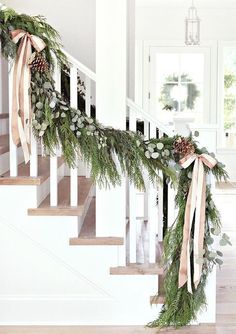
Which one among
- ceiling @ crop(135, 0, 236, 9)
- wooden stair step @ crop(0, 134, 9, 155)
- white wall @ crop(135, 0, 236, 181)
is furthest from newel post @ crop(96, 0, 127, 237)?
white wall @ crop(135, 0, 236, 181)

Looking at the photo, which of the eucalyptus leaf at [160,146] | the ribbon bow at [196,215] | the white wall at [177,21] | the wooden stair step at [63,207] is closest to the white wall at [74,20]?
the wooden stair step at [63,207]

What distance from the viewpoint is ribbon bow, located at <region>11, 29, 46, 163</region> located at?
10.5ft

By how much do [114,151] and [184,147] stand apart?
399 mm

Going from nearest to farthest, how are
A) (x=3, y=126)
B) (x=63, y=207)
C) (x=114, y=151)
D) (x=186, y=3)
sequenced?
(x=114, y=151)
(x=63, y=207)
(x=3, y=126)
(x=186, y=3)

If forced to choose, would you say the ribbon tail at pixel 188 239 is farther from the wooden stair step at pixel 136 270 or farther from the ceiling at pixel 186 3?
the ceiling at pixel 186 3

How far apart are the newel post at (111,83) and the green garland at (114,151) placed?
111 mm

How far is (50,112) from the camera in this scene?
10.6 feet

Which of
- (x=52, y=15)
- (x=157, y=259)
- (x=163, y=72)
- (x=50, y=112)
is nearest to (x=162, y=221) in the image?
(x=157, y=259)

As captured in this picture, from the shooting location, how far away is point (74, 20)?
16.4ft

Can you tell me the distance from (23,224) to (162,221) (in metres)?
1.06

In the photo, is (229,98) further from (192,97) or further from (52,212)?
(52,212)

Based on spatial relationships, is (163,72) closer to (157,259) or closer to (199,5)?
(199,5)

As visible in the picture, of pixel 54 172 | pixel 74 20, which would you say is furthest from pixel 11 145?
pixel 74 20

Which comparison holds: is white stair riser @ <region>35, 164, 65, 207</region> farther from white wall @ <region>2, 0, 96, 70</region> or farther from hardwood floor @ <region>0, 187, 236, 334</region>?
white wall @ <region>2, 0, 96, 70</region>
